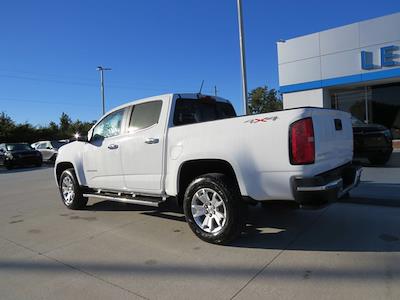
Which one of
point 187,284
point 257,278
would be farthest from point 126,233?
point 257,278

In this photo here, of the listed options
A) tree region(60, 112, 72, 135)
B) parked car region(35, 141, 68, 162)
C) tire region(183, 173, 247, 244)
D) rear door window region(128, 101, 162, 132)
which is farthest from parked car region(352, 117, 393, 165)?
tree region(60, 112, 72, 135)

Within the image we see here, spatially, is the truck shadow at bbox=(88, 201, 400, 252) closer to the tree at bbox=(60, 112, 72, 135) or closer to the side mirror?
the side mirror

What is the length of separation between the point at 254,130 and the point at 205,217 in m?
1.39

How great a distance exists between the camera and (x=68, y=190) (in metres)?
7.55

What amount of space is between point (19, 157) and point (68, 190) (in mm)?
17178

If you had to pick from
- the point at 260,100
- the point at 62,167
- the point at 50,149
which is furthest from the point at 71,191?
the point at 260,100

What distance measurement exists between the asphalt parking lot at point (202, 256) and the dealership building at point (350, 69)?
Answer: 13545 millimetres

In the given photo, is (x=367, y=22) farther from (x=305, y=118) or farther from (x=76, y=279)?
(x=76, y=279)

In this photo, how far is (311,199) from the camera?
4113 millimetres

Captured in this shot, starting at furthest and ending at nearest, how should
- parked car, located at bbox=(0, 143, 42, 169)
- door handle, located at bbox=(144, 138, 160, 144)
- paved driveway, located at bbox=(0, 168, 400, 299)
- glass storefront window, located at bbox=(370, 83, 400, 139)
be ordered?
1. parked car, located at bbox=(0, 143, 42, 169)
2. glass storefront window, located at bbox=(370, 83, 400, 139)
3. door handle, located at bbox=(144, 138, 160, 144)
4. paved driveway, located at bbox=(0, 168, 400, 299)

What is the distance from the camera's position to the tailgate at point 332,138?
4.28 m

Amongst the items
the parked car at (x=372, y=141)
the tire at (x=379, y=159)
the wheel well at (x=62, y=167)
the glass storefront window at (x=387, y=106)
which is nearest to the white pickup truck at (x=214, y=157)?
the wheel well at (x=62, y=167)

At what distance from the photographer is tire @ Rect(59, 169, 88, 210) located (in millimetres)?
7293

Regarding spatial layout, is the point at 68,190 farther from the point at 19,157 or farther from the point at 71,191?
the point at 19,157
